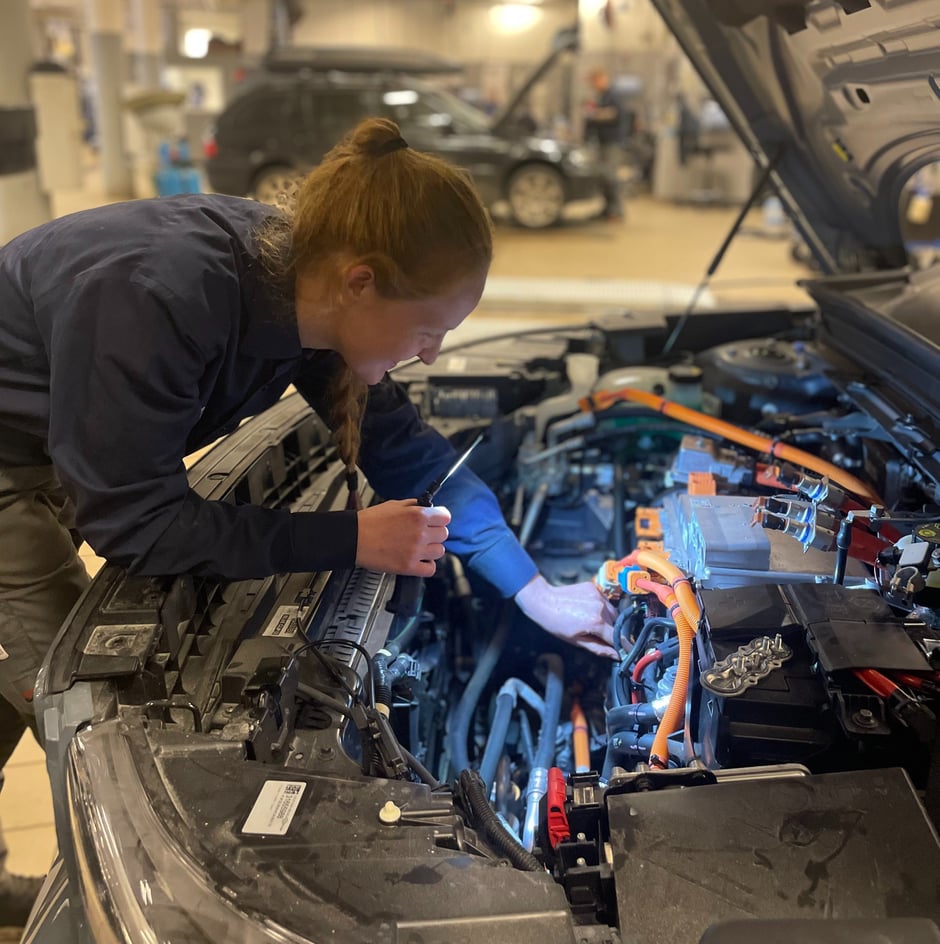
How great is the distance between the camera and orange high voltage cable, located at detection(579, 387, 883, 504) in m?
1.80


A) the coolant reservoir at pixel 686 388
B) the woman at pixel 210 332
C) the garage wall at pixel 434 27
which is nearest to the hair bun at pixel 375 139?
the woman at pixel 210 332

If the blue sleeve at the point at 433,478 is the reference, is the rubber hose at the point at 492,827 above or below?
below

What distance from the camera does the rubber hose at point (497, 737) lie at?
1609 mm

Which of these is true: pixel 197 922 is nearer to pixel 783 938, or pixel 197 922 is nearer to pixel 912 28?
pixel 783 938

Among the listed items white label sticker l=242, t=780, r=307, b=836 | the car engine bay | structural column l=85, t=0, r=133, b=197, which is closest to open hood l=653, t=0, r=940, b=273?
the car engine bay

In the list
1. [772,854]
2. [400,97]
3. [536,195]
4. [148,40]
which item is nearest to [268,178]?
[400,97]

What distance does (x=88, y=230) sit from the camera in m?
1.22

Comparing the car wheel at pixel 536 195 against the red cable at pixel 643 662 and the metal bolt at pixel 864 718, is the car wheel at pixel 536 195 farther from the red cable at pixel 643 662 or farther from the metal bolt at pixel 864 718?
the metal bolt at pixel 864 718

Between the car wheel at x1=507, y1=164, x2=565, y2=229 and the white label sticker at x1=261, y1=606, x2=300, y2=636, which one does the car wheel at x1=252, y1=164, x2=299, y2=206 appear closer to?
the car wheel at x1=507, y1=164, x2=565, y2=229

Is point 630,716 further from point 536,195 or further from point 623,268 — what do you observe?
point 536,195

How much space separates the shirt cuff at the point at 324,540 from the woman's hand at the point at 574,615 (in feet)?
1.61

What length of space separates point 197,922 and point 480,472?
1439mm

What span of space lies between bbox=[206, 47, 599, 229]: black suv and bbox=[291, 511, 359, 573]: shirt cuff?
7.48 meters

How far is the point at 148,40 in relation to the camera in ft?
41.5
